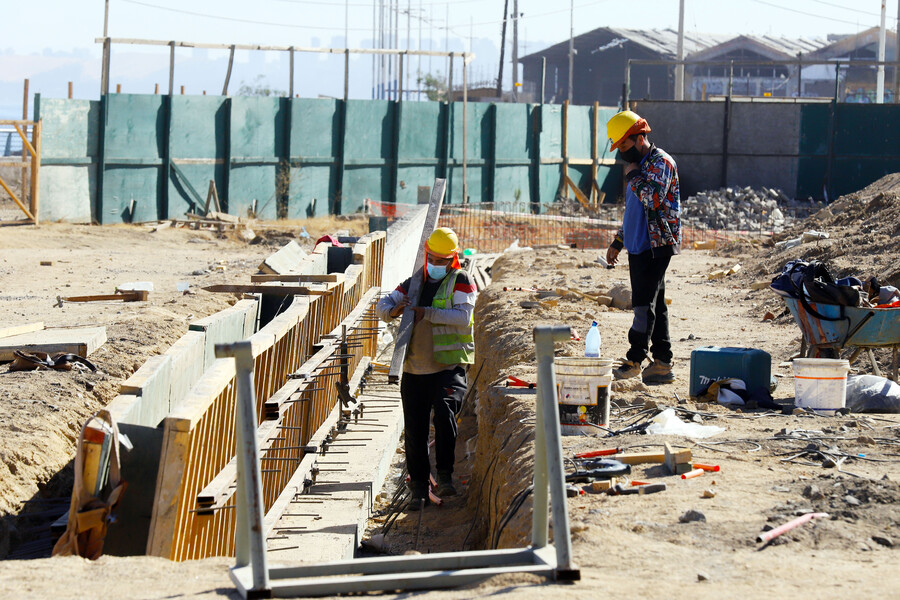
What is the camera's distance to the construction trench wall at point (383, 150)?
22.9 metres

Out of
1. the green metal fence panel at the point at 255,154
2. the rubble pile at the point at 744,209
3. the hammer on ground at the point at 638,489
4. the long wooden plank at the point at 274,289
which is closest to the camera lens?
the hammer on ground at the point at 638,489

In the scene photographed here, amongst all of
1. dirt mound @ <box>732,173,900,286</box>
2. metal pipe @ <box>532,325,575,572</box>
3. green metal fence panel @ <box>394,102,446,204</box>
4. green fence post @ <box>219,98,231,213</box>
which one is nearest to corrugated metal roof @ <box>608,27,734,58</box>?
green metal fence panel @ <box>394,102,446,204</box>

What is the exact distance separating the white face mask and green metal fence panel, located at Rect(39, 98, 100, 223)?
55.6 ft

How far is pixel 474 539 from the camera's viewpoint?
6988 millimetres

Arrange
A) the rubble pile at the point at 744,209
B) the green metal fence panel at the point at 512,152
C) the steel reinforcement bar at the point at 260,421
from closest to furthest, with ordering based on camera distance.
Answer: the steel reinforcement bar at the point at 260,421
the rubble pile at the point at 744,209
the green metal fence panel at the point at 512,152

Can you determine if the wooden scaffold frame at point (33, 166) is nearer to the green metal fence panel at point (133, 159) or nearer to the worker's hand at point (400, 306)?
the green metal fence panel at point (133, 159)

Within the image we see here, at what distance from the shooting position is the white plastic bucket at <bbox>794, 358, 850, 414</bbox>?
675 centimetres

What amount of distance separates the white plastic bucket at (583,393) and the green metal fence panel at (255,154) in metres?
19.6

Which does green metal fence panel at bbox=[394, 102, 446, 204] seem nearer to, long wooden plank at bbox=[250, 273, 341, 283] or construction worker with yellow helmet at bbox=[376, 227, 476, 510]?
long wooden plank at bbox=[250, 273, 341, 283]

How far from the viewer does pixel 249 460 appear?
369 centimetres

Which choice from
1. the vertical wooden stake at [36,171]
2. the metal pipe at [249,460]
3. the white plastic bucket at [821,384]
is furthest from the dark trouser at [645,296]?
the vertical wooden stake at [36,171]

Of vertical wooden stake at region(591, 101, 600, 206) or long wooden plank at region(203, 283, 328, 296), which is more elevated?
vertical wooden stake at region(591, 101, 600, 206)

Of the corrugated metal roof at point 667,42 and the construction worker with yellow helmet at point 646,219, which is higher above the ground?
the corrugated metal roof at point 667,42

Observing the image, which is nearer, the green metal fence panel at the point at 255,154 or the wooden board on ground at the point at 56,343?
the wooden board on ground at the point at 56,343
